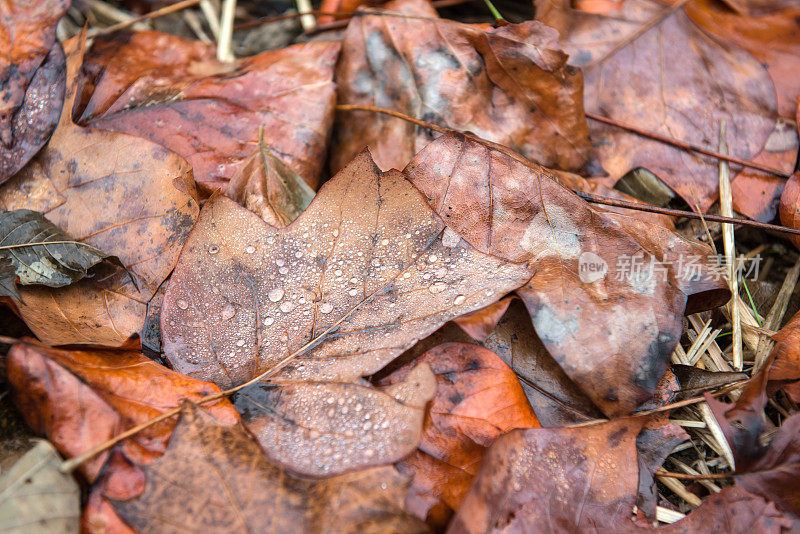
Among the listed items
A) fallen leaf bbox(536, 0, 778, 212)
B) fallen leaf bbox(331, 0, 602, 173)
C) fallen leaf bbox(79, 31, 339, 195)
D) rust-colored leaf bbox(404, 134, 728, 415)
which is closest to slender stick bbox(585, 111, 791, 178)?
fallen leaf bbox(536, 0, 778, 212)

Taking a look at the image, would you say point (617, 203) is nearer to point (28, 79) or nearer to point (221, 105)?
point (221, 105)

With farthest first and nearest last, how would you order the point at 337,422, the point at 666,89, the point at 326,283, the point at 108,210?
the point at 666,89, the point at 108,210, the point at 326,283, the point at 337,422

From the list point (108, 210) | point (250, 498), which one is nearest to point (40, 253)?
point (108, 210)

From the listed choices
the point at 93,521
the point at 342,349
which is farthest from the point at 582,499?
the point at 93,521

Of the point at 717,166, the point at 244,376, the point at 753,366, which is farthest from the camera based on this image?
the point at 717,166

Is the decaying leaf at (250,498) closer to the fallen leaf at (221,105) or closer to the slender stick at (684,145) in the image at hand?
the fallen leaf at (221,105)

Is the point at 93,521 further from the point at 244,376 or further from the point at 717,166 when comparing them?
the point at 717,166
